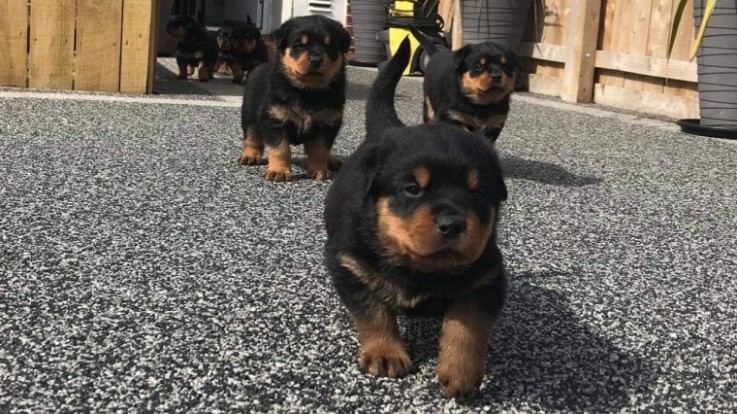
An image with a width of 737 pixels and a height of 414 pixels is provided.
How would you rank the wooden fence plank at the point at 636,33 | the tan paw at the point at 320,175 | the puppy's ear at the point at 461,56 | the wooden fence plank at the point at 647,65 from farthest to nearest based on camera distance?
1. the wooden fence plank at the point at 636,33
2. the wooden fence plank at the point at 647,65
3. the puppy's ear at the point at 461,56
4. the tan paw at the point at 320,175

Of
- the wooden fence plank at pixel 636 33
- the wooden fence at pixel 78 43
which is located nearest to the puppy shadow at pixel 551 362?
the wooden fence at pixel 78 43

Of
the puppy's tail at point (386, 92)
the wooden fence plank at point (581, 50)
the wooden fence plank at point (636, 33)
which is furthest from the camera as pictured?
the wooden fence plank at point (581, 50)

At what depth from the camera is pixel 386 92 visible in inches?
103

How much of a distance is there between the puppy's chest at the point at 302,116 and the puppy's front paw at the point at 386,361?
2276 mm

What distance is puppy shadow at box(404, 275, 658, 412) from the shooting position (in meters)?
1.77

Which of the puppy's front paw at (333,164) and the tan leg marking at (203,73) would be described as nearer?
the puppy's front paw at (333,164)

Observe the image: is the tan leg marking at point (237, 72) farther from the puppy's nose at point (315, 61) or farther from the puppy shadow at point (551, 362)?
the puppy shadow at point (551, 362)

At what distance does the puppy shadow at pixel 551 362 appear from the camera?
1768 millimetres

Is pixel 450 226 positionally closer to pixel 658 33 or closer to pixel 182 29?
pixel 658 33

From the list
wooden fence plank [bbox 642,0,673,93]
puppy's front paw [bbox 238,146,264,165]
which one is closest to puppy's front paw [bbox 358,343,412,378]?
puppy's front paw [bbox 238,146,264,165]

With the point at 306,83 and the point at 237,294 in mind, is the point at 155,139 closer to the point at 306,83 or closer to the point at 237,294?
the point at 306,83

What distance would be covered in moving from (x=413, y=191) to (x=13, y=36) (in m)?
5.32

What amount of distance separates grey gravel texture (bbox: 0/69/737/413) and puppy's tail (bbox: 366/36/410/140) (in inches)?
19.4

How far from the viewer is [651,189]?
4121 mm
